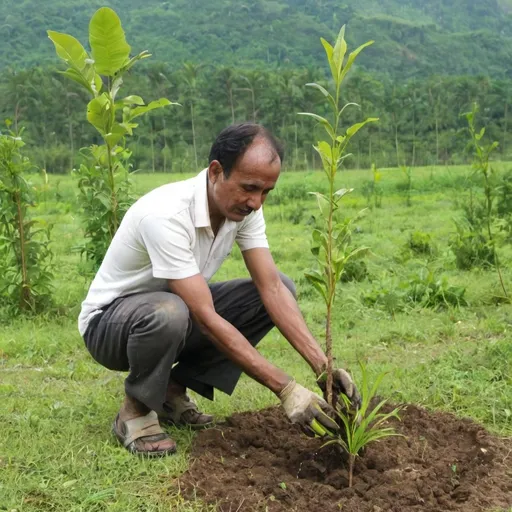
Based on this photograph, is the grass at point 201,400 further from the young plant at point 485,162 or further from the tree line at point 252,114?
the tree line at point 252,114

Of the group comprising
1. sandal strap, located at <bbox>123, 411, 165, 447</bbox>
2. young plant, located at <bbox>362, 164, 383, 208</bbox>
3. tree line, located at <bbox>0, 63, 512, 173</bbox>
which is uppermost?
sandal strap, located at <bbox>123, 411, 165, 447</bbox>

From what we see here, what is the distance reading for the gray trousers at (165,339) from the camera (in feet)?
10.9

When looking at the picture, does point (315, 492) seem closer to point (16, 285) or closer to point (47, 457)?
point (47, 457)

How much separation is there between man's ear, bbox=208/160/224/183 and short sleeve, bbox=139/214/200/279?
22 cm

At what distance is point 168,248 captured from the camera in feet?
10.5

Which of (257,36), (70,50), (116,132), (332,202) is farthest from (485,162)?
(257,36)

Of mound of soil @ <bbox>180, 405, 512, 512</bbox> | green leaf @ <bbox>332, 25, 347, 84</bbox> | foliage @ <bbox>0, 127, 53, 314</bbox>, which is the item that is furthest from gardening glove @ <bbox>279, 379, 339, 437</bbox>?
foliage @ <bbox>0, 127, 53, 314</bbox>

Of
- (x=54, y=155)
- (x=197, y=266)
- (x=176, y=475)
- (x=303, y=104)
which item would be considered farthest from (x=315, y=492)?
(x=303, y=104)

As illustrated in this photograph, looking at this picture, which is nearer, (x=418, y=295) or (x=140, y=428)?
(x=140, y=428)

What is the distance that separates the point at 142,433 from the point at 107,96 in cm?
220

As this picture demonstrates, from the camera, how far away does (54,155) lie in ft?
107

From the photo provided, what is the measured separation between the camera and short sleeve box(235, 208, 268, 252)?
3.59 metres

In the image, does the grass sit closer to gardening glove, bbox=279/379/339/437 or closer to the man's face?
gardening glove, bbox=279/379/339/437

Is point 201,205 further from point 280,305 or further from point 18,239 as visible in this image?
point 18,239
